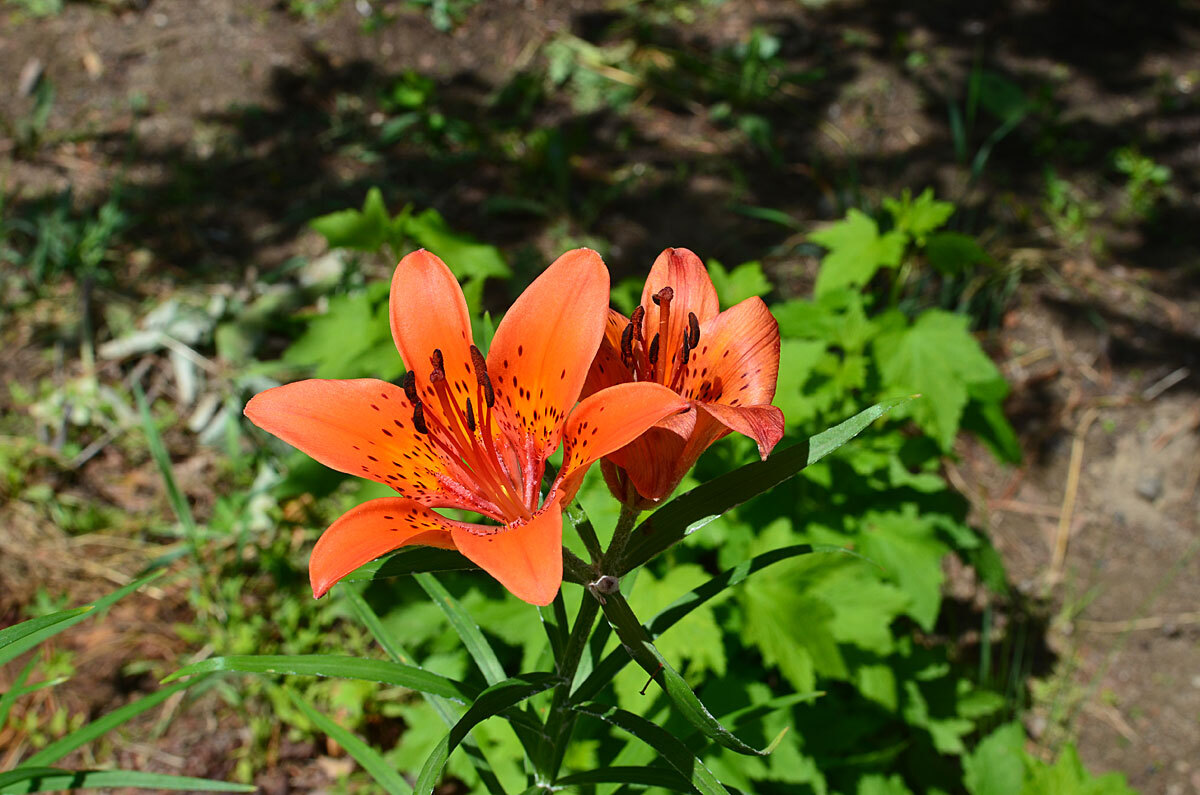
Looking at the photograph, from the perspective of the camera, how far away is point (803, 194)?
388 centimetres

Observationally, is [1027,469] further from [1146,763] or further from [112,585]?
[112,585]

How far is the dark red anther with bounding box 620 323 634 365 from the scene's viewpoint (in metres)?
0.99

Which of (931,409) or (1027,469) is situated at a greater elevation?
(931,409)

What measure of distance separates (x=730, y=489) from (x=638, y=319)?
0.22 meters

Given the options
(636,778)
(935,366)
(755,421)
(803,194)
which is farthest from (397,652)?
(803,194)

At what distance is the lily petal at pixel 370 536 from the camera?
864mm

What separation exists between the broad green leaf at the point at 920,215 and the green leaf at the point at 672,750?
1482 mm

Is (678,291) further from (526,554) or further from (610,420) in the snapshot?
(526,554)

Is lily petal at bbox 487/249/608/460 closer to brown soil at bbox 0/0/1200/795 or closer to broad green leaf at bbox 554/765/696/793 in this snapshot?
broad green leaf at bbox 554/765/696/793

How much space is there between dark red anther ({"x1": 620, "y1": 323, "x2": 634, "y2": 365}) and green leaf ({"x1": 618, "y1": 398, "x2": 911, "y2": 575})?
0.17 metres

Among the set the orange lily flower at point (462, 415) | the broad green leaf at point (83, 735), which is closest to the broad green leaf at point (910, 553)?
the orange lily flower at point (462, 415)

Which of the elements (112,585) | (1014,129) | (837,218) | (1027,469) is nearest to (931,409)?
(1027,469)

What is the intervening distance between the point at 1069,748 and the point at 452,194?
299 cm

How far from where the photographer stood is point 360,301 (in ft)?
7.14
